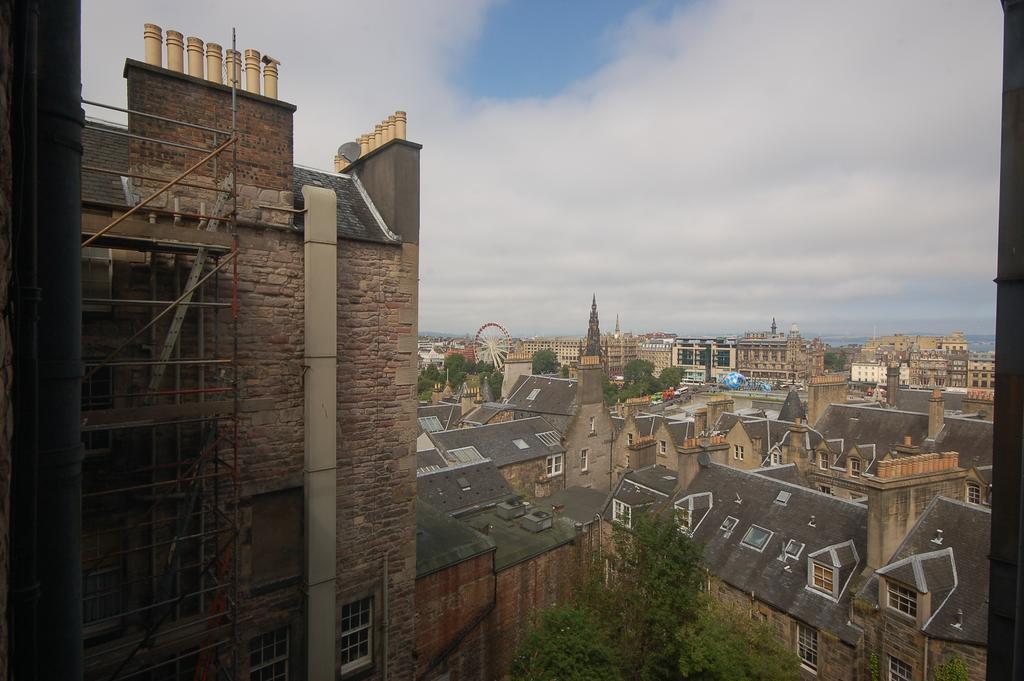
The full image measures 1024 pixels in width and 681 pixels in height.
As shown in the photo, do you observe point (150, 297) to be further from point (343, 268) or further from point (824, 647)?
point (824, 647)

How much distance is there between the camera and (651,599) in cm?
1283

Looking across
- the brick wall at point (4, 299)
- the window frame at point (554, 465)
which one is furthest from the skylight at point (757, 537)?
the brick wall at point (4, 299)

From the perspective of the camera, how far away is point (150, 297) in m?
7.03

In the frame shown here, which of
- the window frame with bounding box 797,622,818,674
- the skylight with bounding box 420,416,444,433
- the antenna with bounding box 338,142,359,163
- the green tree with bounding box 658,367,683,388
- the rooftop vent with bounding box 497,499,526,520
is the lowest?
the green tree with bounding box 658,367,683,388

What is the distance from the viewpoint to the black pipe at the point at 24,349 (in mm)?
2873

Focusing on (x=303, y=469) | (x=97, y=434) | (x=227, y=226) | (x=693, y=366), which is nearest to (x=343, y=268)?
(x=227, y=226)

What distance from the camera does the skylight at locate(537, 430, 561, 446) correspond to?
36.9m

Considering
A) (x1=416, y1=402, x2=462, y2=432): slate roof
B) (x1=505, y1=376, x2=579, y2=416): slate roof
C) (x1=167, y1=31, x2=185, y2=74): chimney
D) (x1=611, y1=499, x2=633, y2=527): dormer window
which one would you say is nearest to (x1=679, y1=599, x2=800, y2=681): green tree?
(x1=611, y1=499, x2=633, y2=527): dormer window

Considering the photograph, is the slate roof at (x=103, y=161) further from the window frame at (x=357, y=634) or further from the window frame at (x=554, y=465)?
the window frame at (x=554, y=465)

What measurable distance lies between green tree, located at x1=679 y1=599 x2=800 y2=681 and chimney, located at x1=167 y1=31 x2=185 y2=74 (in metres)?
14.8

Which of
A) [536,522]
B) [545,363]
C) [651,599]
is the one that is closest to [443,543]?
[536,522]

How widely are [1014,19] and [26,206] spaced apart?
799cm

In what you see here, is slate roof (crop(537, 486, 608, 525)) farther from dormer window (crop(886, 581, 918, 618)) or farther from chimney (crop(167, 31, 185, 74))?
chimney (crop(167, 31, 185, 74))

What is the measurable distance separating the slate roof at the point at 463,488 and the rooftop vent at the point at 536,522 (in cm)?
919
